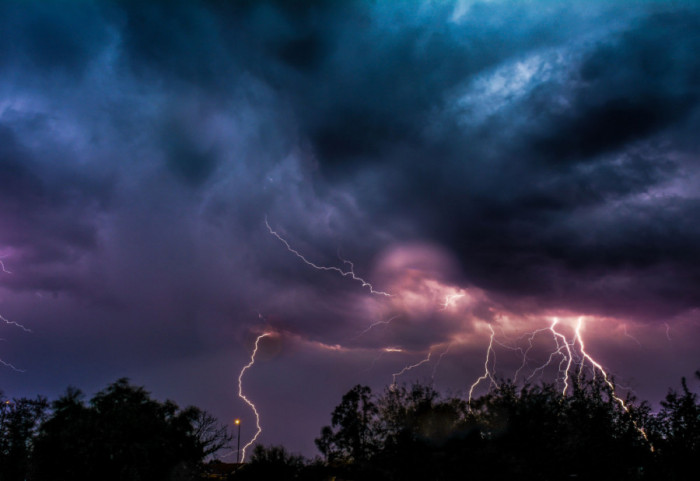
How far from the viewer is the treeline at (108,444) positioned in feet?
102

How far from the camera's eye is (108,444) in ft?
99.9

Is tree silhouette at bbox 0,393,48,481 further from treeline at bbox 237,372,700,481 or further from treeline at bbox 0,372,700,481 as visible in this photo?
treeline at bbox 237,372,700,481

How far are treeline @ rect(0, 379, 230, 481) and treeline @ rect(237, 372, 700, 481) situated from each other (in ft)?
20.2

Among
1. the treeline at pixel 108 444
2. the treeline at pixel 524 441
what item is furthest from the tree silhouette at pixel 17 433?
the treeline at pixel 524 441

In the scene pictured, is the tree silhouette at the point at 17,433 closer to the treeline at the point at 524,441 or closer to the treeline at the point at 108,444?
the treeline at the point at 108,444

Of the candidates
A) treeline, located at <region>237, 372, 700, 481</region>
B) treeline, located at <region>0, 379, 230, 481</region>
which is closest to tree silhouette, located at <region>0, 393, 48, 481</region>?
treeline, located at <region>0, 379, 230, 481</region>

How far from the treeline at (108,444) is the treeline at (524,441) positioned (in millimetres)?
6149

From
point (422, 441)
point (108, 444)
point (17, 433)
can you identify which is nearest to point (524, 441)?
point (422, 441)

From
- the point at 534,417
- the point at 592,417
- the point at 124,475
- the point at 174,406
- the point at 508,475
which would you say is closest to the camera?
the point at 508,475

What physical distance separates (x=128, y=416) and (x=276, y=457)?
421 inches

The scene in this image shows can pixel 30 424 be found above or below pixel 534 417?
above

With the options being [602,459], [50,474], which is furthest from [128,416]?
[602,459]

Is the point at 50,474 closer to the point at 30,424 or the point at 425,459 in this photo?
the point at 30,424

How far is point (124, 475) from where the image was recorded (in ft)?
101
